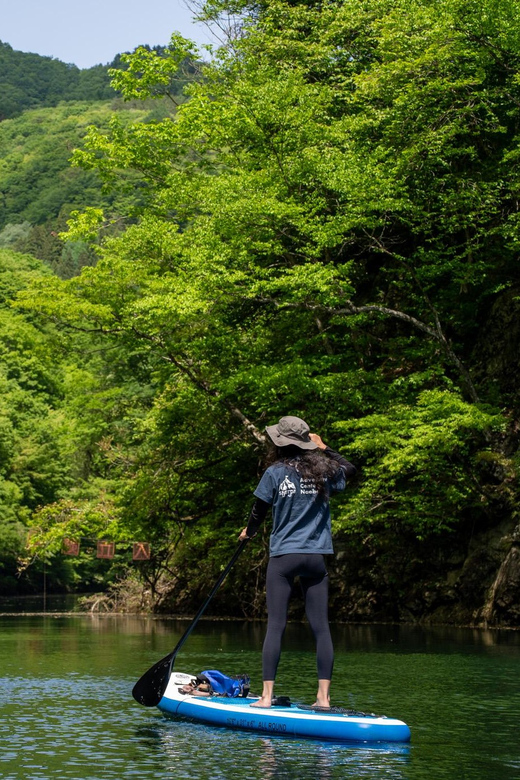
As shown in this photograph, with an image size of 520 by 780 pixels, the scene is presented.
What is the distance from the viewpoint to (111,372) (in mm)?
41938

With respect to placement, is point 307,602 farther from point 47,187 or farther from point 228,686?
point 47,187

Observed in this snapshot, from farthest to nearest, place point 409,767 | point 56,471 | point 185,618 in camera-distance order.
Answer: point 56,471 → point 185,618 → point 409,767

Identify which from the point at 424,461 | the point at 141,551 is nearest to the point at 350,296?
the point at 424,461

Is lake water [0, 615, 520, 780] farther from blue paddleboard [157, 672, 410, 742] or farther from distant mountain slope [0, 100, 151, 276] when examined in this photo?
distant mountain slope [0, 100, 151, 276]

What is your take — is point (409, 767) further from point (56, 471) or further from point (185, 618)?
point (56, 471)

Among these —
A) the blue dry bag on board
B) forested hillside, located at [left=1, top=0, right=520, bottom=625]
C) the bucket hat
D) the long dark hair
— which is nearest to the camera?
the long dark hair

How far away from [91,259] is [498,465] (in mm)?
108468

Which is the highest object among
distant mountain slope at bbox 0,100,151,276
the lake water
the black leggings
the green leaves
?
distant mountain slope at bbox 0,100,151,276

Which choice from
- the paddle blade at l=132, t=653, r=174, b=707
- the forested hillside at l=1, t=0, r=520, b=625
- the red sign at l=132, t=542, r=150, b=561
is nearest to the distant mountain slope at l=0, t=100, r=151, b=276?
the red sign at l=132, t=542, r=150, b=561

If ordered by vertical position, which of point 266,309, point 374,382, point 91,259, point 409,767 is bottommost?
point 409,767

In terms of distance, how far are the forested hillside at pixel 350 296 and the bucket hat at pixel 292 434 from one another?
13.2 metres

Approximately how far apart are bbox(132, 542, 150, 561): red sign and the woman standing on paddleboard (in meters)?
24.5

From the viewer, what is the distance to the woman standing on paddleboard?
8430 mm

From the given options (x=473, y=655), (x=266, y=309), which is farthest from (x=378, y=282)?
(x=473, y=655)
